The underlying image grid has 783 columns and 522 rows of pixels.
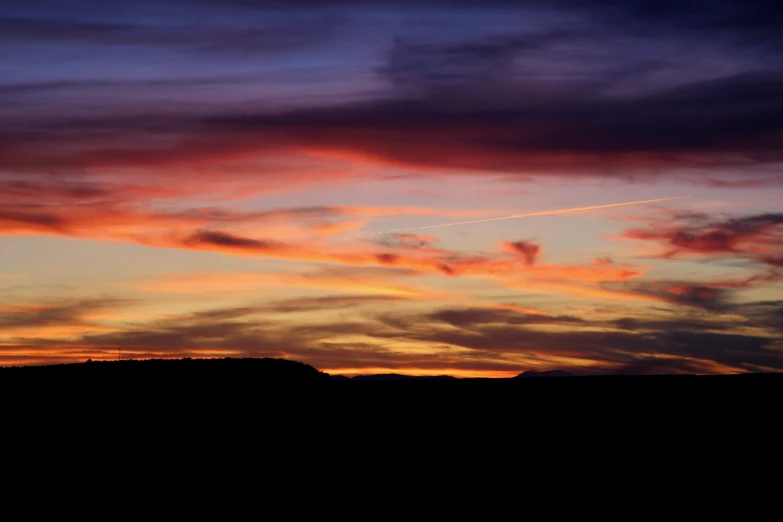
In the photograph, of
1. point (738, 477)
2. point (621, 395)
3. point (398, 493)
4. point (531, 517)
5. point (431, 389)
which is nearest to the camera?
point (531, 517)

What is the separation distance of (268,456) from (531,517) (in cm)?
1192

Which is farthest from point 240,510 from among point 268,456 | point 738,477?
point 738,477

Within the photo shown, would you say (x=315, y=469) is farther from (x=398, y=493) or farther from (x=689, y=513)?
(x=689, y=513)

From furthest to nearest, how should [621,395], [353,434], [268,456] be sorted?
[621,395]
[353,434]
[268,456]

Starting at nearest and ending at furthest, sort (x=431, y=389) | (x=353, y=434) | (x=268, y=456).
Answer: (x=268, y=456) → (x=353, y=434) → (x=431, y=389)

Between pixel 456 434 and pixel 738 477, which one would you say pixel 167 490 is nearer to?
pixel 456 434

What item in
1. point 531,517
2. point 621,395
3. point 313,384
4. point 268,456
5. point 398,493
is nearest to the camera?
point 531,517

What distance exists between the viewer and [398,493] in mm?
31297

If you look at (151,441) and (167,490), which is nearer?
(167,490)

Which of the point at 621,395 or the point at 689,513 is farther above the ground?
the point at 621,395

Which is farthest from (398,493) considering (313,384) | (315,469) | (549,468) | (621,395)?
(621,395)

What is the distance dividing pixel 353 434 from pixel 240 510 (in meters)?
11.6

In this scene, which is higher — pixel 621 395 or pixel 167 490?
pixel 621 395

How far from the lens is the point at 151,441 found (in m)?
38.0
